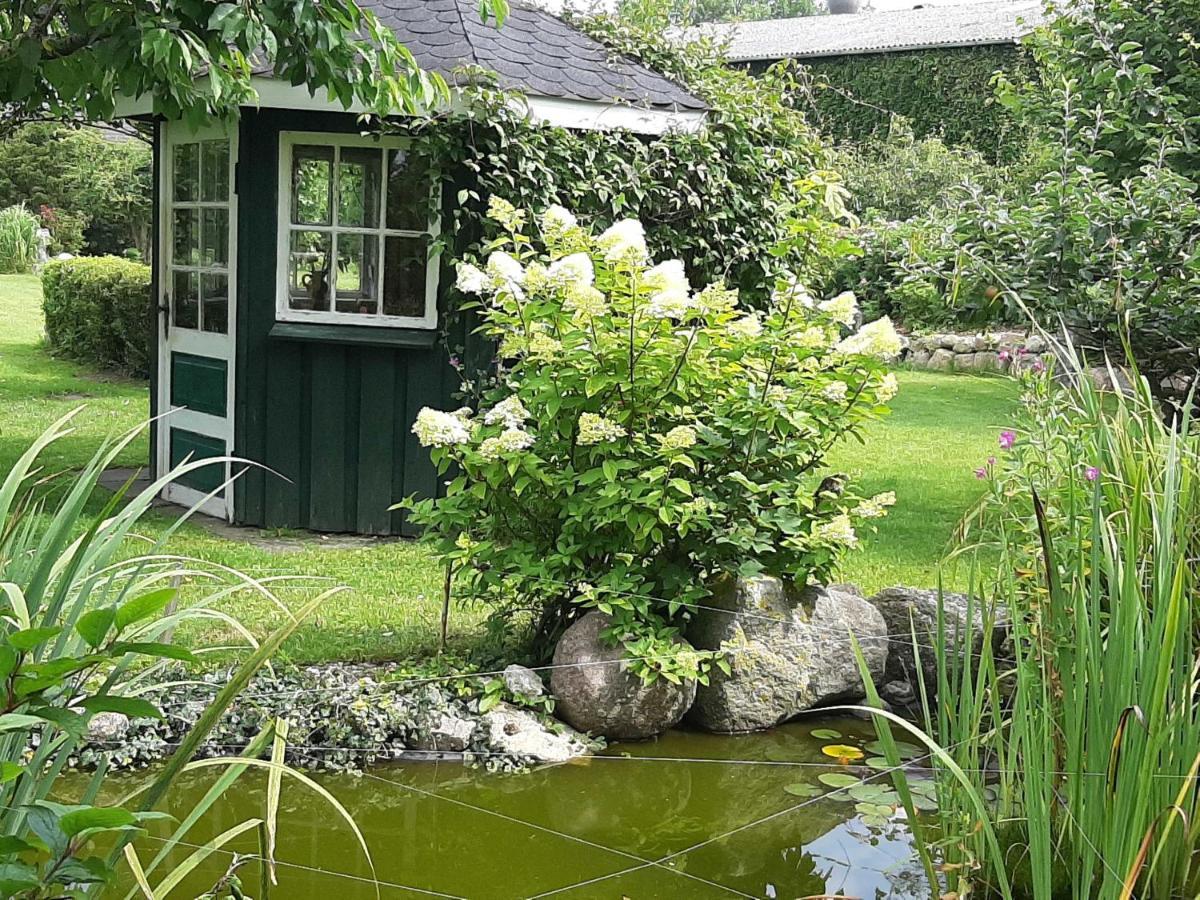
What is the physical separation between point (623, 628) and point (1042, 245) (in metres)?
2.81

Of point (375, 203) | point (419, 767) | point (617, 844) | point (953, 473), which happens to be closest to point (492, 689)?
point (419, 767)

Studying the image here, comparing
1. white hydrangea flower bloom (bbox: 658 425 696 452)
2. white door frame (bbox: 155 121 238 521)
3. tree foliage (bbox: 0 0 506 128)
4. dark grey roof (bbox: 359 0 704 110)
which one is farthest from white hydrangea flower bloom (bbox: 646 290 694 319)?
white door frame (bbox: 155 121 238 521)

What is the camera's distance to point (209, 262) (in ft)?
23.2

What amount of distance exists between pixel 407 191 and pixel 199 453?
6.29ft

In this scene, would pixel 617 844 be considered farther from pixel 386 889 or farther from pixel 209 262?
pixel 209 262

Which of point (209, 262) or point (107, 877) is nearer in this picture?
point (107, 877)

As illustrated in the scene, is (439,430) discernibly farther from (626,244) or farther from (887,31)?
(887,31)

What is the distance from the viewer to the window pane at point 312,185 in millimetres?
6727

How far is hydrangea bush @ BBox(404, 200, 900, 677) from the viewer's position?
4227 millimetres

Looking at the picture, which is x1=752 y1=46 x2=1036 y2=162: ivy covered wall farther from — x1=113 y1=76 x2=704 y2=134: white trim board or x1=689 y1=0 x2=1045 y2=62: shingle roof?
x1=113 y1=76 x2=704 y2=134: white trim board

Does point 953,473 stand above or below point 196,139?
below

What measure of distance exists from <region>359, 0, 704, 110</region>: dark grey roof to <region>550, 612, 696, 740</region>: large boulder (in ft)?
11.0

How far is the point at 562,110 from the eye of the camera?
6750mm

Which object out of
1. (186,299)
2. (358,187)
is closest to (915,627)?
(358,187)
